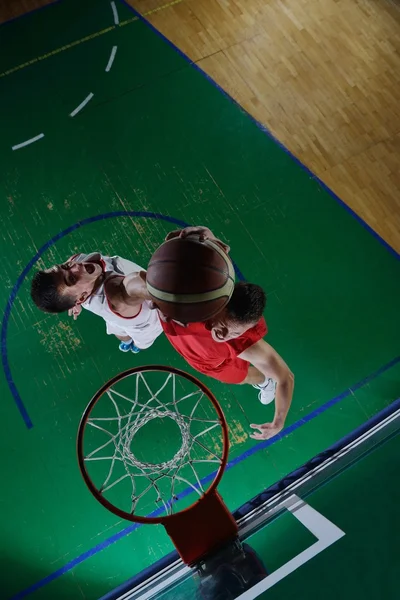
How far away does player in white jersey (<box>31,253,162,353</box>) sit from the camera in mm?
3078

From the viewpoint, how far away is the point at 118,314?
3271 mm

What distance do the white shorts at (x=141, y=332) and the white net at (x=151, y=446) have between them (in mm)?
287

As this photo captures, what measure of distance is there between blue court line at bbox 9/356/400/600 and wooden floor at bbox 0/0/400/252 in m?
1.16

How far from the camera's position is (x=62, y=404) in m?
4.11

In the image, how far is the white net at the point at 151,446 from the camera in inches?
154

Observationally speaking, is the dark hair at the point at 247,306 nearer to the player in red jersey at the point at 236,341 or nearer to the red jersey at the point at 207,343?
the player in red jersey at the point at 236,341

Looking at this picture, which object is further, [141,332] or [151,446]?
[151,446]

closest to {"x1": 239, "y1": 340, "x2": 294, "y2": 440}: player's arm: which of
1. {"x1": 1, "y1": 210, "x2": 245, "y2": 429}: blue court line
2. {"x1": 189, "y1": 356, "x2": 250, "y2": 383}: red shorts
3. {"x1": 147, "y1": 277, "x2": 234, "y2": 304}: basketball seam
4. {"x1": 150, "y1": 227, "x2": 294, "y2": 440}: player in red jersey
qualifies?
{"x1": 150, "y1": 227, "x2": 294, "y2": 440}: player in red jersey

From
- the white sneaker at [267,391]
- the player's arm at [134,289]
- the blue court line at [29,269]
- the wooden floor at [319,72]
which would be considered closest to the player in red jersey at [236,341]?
the player's arm at [134,289]

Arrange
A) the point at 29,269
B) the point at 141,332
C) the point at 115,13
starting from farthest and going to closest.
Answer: the point at 115,13, the point at 29,269, the point at 141,332

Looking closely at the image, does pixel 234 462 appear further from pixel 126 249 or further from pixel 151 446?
pixel 126 249

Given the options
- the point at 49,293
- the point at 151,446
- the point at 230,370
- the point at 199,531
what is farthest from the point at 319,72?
the point at 199,531

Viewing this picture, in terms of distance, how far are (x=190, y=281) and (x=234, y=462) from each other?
1833 mm

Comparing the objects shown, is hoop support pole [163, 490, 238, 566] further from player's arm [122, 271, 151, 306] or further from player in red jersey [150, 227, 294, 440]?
player's arm [122, 271, 151, 306]
